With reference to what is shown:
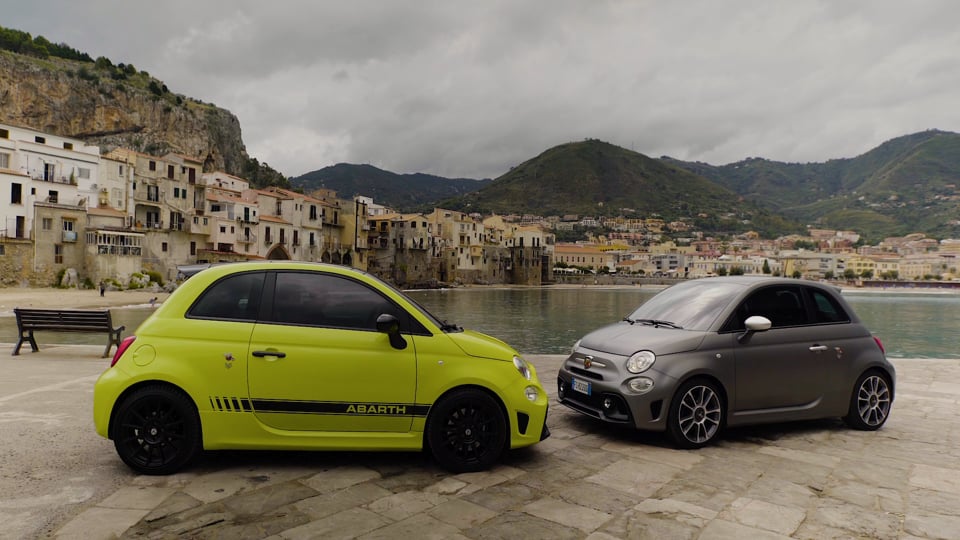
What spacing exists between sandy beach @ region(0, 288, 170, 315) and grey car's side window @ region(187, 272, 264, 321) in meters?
35.2

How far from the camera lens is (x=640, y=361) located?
19.3 feet

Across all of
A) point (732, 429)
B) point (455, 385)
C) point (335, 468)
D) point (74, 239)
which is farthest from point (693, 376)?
point (74, 239)

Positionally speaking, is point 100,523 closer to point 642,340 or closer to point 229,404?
point 229,404

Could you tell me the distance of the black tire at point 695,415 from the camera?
5.74 m

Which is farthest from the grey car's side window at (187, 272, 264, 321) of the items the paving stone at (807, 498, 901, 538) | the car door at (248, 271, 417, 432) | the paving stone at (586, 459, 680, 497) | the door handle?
the paving stone at (807, 498, 901, 538)

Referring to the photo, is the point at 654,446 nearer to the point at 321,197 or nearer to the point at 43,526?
the point at 43,526

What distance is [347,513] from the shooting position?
394 centimetres

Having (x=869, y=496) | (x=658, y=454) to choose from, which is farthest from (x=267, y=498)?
(x=869, y=496)

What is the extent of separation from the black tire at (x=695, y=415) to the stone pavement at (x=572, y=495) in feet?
0.54

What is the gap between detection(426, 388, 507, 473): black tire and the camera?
485 centimetres

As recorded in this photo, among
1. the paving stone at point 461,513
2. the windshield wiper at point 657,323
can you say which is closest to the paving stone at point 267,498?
the paving stone at point 461,513

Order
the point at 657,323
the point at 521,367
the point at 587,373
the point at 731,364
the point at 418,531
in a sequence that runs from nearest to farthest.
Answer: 1. the point at 418,531
2. the point at 521,367
3. the point at 731,364
4. the point at 587,373
5. the point at 657,323

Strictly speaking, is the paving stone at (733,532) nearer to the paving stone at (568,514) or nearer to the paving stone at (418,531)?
the paving stone at (568,514)

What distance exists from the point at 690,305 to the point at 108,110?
416 feet
